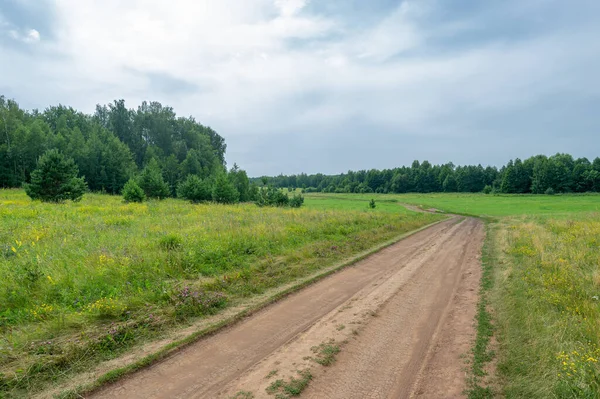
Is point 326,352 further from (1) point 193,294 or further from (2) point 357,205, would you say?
(2) point 357,205

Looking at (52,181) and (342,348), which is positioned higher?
(52,181)

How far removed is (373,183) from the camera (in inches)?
5610

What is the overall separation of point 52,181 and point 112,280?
84.0 feet

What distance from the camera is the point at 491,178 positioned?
122m

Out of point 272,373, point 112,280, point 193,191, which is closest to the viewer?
point 272,373

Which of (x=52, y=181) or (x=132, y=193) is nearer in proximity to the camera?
(x=52, y=181)

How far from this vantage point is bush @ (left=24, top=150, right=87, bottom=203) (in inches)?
1018

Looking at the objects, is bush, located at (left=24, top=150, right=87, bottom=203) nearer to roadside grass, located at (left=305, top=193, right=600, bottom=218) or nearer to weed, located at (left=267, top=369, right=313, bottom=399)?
weed, located at (left=267, top=369, right=313, bottom=399)

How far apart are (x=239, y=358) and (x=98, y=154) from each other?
69661 millimetres

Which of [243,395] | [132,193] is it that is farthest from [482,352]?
[132,193]

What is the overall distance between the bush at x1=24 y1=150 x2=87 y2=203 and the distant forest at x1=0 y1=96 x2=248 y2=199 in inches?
1107

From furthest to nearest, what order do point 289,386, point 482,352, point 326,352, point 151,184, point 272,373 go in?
point 151,184 → point 482,352 → point 326,352 → point 272,373 → point 289,386

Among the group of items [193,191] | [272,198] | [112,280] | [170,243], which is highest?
[193,191]

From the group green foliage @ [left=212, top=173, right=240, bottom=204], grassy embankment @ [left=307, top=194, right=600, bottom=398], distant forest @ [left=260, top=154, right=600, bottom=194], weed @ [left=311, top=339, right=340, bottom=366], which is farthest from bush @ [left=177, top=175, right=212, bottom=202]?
weed @ [left=311, top=339, right=340, bottom=366]
